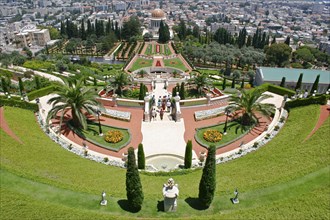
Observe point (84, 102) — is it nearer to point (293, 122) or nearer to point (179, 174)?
point (179, 174)

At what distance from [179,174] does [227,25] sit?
7341 inches

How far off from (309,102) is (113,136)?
21871 mm

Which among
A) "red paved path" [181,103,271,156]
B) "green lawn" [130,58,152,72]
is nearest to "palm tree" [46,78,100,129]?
"red paved path" [181,103,271,156]

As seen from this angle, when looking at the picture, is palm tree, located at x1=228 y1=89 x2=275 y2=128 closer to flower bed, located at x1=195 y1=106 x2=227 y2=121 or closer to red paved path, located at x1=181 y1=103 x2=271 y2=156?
red paved path, located at x1=181 y1=103 x2=271 y2=156

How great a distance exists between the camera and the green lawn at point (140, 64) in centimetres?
7013

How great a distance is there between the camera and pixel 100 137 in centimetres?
2752

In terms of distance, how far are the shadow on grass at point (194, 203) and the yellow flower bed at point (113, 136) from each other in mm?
13208

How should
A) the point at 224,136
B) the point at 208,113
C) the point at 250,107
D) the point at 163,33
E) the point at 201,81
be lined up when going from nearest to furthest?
the point at 224,136
the point at 250,107
the point at 208,113
the point at 201,81
the point at 163,33

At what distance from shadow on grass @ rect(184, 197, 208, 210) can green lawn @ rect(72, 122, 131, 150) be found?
12.3 meters

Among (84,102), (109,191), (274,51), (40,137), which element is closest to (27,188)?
(109,191)

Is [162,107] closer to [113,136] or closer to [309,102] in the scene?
[113,136]

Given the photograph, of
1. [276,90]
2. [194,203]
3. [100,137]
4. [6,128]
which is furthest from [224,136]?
[6,128]

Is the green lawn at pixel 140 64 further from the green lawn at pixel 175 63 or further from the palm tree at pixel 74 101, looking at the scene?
the palm tree at pixel 74 101

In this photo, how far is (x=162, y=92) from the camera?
148 ft
